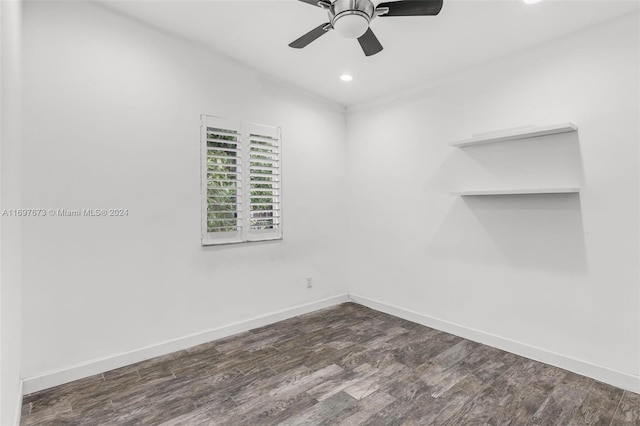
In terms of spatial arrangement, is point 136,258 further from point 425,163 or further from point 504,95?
point 504,95

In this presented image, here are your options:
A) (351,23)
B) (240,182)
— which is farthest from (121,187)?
(351,23)

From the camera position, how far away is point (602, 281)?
2453 mm

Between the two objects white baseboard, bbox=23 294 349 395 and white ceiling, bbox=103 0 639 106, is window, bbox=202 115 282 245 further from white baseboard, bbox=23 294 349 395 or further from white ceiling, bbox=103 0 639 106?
white baseboard, bbox=23 294 349 395

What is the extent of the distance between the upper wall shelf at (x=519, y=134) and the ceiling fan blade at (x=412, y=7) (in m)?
1.28

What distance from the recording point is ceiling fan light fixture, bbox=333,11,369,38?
6.30 ft

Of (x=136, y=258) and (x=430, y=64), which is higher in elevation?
(x=430, y=64)

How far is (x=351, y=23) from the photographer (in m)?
1.97

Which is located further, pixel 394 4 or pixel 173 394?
pixel 173 394

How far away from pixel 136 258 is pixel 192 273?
500 millimetres

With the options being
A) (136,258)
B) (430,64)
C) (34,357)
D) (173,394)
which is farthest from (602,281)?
(34,357)

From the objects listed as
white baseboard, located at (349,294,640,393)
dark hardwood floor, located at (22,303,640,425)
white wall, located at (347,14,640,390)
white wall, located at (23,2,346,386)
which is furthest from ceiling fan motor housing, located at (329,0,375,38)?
white baseboard, located at (349,294,640,393)

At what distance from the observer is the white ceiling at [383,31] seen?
2340 millimetres

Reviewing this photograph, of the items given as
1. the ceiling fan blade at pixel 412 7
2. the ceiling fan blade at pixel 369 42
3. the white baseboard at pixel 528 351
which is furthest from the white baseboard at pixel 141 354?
the ceiling fan blade at pixel 412 7

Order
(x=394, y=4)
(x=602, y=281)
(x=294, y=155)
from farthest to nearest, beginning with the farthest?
(x=294, y=155) → (x=602, y=281) → (x=394, y=4)
